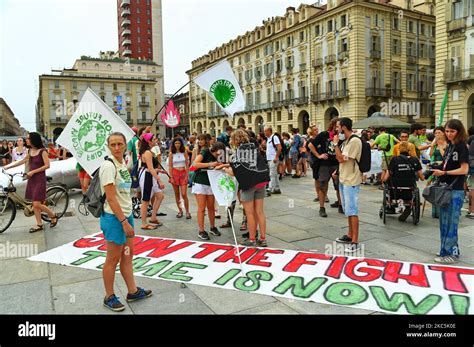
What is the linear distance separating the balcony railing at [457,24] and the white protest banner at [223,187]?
2966cm

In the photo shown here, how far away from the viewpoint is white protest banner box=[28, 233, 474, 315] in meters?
3.65

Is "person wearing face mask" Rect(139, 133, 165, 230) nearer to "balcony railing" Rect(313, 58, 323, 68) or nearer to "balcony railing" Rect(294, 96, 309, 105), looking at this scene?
"balcony railing" Rect(313, 58, 323, 68)

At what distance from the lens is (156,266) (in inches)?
187

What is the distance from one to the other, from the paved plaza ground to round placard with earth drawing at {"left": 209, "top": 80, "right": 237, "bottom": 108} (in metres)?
2.44

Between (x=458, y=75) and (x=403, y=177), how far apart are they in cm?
2649

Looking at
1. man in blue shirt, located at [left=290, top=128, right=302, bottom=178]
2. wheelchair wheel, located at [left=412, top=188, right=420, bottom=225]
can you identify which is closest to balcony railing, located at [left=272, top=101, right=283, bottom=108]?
man in blue shirt, located at [left=290, top=128, right=302, bottom=178]

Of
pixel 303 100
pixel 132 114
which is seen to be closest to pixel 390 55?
pixel 303 100

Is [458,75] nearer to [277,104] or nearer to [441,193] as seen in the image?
[277,104]

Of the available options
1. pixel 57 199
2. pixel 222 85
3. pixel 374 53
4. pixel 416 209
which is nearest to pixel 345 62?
pixel 374 53

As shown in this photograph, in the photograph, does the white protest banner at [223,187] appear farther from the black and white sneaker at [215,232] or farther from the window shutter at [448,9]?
the window shutter at [448,9]

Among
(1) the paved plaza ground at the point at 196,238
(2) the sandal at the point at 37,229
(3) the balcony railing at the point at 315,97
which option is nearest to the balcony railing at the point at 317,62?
(3) the balcony railing at the point at 315,97

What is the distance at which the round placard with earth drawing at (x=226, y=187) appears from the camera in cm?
553
